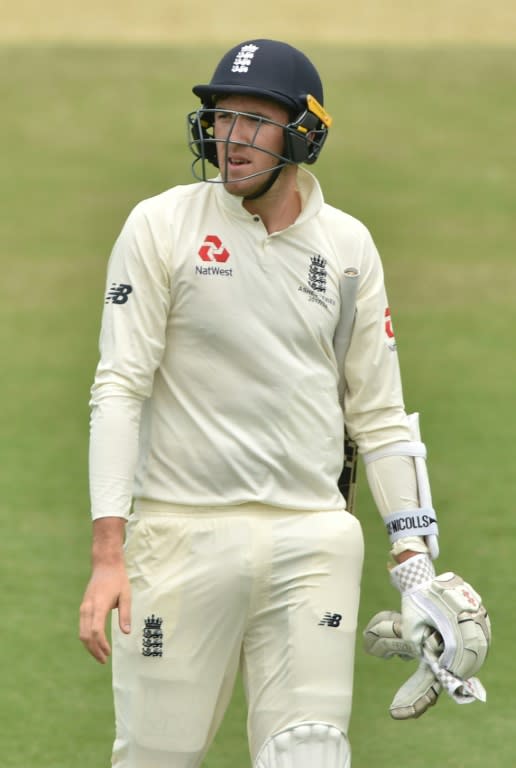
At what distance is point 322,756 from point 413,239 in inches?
474

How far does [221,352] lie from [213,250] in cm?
26

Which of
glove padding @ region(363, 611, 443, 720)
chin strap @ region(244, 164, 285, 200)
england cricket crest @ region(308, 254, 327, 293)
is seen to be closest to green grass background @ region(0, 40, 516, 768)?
glove padding @ region(363, 611, 443, 720)

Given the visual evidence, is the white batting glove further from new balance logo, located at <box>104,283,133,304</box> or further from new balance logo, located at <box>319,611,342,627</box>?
new balance logo, located at <box>104,283,133,304</box>

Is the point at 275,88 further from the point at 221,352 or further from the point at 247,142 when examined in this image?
the point at 221,352

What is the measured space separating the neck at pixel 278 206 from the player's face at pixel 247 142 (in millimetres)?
69

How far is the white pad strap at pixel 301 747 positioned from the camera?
4270mm

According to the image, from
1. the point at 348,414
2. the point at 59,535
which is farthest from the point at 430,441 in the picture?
the point at 348,414

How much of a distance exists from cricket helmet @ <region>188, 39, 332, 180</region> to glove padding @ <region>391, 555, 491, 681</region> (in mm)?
1132

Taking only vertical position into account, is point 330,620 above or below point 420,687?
above

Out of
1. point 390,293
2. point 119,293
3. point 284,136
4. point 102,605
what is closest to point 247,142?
point 284,136

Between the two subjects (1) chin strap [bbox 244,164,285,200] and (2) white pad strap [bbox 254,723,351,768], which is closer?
(2) white pad strap [bbox 254,723,351,768]

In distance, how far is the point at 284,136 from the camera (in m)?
4.42

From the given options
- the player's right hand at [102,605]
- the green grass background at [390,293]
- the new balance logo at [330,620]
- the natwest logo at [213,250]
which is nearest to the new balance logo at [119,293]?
the natwest logo at [213,250]

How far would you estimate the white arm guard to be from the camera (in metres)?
4.53
